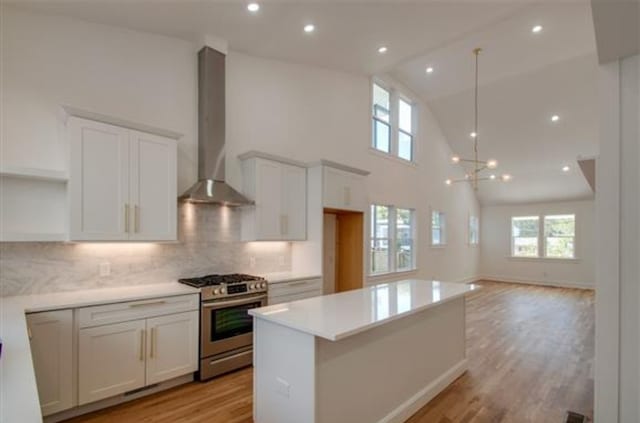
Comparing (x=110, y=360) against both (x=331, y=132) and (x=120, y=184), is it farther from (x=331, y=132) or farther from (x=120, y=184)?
(x=331, y=132)

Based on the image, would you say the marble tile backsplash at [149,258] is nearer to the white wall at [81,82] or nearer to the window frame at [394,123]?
the white wall at [81,82]

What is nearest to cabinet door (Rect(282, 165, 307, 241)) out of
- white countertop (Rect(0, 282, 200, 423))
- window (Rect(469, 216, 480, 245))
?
white countertop (Rect(0, 282, 200, 423))

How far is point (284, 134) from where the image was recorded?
4820 millimetres

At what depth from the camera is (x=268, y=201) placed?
4188mm

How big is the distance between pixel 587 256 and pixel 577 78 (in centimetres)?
528

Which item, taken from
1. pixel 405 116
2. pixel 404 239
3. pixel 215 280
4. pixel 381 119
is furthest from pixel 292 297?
pixel 405 116

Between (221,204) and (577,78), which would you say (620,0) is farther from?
(577,78)

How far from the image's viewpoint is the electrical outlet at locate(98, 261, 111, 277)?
10.5ft

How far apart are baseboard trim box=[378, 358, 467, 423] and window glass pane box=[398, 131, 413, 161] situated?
4.79 meters

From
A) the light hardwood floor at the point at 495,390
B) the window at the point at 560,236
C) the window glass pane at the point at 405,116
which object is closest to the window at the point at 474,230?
the window at the point at 560,236

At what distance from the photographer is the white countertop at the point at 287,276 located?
399cm

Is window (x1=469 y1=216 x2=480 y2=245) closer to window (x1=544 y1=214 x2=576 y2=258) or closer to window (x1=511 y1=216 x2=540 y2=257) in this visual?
window (x1=511 y1=216 x2=540 y2=257)

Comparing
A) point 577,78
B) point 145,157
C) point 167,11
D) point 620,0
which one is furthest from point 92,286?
point 577,78

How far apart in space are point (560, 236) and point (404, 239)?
5.70m
